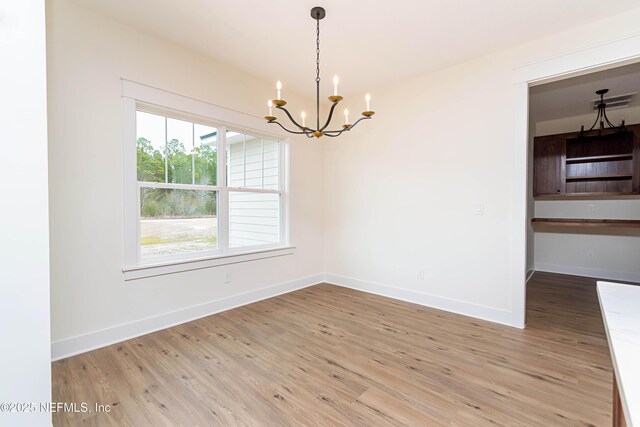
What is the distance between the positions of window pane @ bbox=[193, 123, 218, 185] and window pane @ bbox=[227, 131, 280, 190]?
0.21m

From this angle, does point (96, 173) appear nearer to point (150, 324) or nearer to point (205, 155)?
point (205, 155)

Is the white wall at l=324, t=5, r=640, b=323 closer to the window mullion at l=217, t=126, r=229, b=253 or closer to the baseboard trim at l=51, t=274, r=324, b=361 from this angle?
the baseboard trim at l=51, t=274, r=324, b=361

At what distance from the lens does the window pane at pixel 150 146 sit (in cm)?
285

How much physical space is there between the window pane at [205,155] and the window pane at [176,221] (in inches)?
6.5

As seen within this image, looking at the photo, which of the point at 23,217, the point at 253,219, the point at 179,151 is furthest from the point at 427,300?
the point at 23,217

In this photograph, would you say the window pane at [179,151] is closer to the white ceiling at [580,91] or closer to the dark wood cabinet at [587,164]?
the white ceiling at [580,91]

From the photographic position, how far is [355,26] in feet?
8.66

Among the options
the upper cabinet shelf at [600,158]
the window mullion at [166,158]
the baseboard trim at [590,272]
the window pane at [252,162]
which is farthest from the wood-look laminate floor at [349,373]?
the upper cabinet shelf at [600,158]

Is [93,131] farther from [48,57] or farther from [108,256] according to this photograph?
[108,256]

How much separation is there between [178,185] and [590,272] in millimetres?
6564

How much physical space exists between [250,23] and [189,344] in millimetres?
2930

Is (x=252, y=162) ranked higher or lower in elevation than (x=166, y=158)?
higher

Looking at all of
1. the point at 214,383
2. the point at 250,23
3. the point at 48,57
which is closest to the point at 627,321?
the point at 214,383

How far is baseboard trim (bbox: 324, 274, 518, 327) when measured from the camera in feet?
10.2
